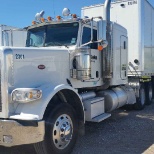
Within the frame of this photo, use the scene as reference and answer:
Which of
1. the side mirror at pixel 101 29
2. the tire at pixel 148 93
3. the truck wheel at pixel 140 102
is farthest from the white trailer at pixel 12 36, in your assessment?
the tire at pixel 148 93

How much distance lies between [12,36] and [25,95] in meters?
3.15

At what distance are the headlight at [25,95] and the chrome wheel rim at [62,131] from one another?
71cm

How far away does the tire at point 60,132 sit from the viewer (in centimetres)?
456

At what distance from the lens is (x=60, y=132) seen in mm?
4824

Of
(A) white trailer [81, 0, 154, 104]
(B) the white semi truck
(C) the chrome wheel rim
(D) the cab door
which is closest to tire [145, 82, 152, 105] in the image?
(A) white trailer [81, 0, 154, 104]

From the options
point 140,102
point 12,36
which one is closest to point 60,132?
point 12,36

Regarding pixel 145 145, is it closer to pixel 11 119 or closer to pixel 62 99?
pixel 62 99

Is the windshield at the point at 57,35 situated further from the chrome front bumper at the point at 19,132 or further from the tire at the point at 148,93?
the tire at the point at 148,93

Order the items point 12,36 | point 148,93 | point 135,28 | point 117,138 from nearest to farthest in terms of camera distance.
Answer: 1. point 117,138
2. point 12,36
3. point 135,28
4. point 148,93

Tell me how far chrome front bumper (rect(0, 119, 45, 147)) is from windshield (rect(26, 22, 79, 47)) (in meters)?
2.51

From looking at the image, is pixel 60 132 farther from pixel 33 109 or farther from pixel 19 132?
pixel 19 132

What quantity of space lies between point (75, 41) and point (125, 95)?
3472 mm

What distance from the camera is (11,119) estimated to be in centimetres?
431

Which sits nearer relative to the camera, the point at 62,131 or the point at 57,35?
the point at 62,131
